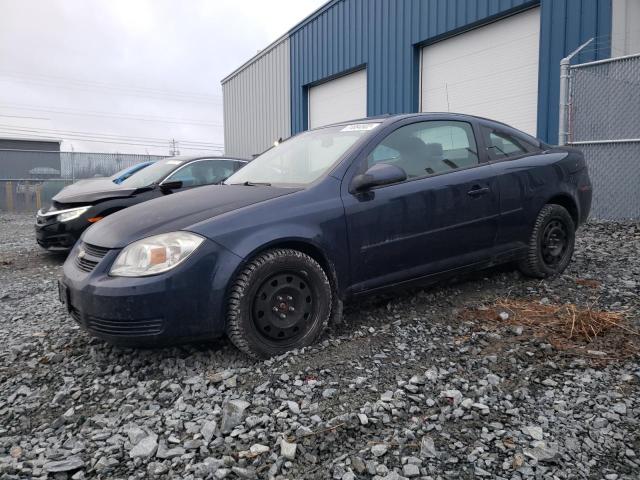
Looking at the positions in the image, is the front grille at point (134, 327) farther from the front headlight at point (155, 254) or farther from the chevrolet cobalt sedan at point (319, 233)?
the front headlight at point (155, 254)

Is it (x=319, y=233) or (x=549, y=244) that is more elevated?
(x=319, y=233)

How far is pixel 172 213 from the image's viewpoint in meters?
3.05

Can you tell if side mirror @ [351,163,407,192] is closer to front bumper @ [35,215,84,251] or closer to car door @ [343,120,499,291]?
car door @ [343,120,499,291]

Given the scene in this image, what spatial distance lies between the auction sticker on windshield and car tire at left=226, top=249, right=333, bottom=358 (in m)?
1.17

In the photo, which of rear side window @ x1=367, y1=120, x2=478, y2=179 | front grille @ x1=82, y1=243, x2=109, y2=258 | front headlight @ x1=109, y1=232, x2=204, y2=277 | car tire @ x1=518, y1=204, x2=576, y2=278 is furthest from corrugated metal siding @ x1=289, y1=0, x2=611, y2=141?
front grille @ x1=82, y1=243, x2=109, y2=258

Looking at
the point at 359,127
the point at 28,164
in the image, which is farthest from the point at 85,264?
the point at 28,164

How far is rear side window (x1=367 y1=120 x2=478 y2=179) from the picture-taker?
3.54m

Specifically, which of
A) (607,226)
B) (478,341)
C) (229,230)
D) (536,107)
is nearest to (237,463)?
(229,230)

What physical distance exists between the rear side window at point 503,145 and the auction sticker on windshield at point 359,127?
108 centimetres

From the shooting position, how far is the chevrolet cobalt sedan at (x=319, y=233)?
273 cm

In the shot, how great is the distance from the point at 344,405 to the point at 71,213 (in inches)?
197

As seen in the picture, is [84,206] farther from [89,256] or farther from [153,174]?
[89,256]

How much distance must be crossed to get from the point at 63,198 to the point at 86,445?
190 inches

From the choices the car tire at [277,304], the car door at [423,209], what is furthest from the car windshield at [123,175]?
the car tire at [277,304]
